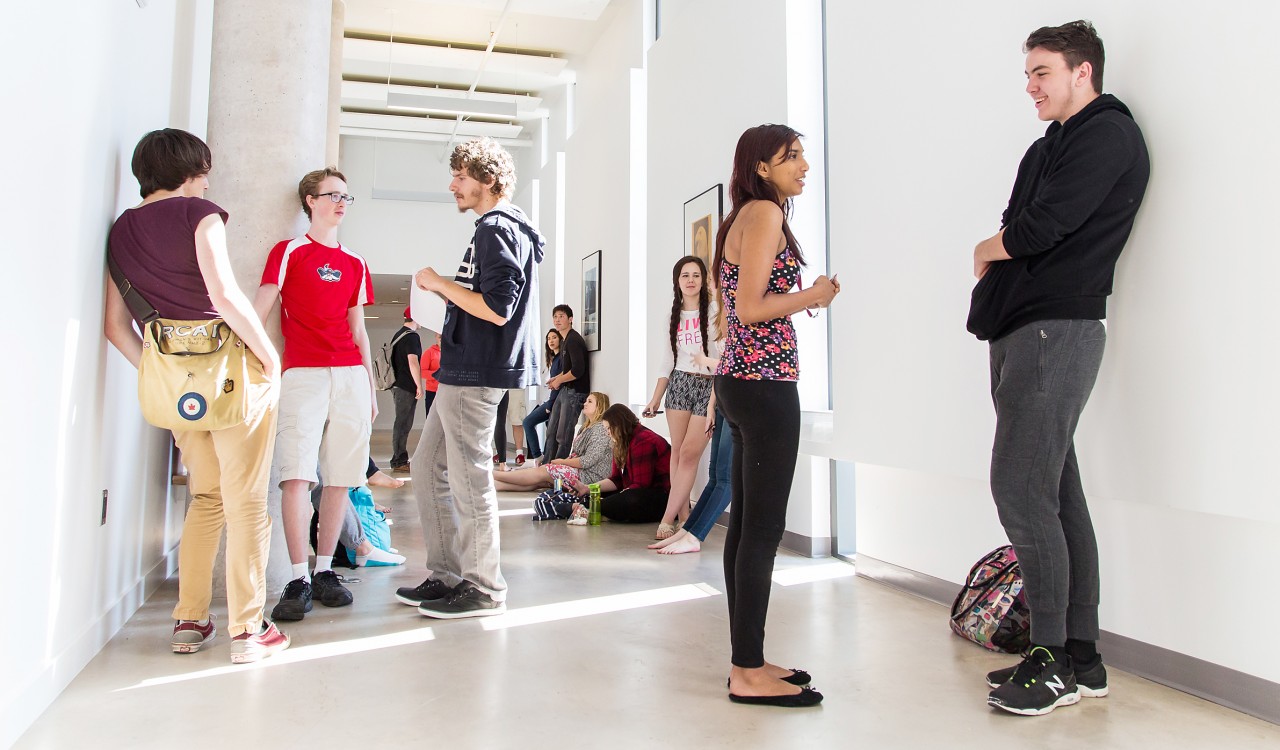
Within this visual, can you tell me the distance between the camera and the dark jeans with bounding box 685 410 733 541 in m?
4.25

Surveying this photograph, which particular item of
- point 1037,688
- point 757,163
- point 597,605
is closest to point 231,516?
point 597,605

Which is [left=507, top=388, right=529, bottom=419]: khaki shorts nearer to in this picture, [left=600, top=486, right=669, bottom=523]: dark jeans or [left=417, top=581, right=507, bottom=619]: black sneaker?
[left=600, top=486, right=669, bottom=523]: dark jeans

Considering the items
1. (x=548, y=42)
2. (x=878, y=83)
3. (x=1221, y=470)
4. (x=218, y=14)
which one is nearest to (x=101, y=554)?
(x=218, y=14)

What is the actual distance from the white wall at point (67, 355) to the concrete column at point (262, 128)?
31cm

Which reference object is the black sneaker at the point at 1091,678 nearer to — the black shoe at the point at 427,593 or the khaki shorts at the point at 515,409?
the black shoe at the point at 427,593

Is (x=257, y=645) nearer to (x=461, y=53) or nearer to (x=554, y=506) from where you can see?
(x=554, y=506)

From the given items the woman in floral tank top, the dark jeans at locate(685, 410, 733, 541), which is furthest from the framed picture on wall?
the woman in floral tank top

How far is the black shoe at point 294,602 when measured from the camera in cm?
279

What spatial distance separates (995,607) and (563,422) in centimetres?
542

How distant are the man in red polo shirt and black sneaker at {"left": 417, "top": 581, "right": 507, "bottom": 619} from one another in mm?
411

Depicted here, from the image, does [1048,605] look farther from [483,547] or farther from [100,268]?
[100,268]

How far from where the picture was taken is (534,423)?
344 inches

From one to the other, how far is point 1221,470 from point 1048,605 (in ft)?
1.61

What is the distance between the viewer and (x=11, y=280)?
1.67 metres
